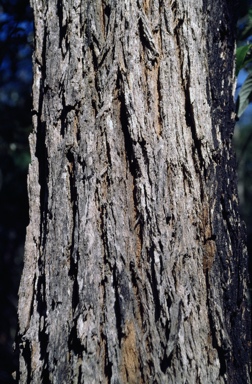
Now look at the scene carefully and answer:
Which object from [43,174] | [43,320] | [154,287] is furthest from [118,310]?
[43,174]

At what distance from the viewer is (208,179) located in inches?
47.3

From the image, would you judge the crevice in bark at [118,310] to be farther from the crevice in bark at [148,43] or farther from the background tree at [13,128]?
the crevice in bark at [148,43]

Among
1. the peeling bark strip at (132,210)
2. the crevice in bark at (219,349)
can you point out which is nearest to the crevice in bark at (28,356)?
the peeling bark strip at (132,210)

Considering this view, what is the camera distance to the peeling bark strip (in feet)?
3.54

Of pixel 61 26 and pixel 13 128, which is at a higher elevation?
pixel 13 128

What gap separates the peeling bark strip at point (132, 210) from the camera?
108cm

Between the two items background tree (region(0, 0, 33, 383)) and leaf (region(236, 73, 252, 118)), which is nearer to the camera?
leaf (region(236, 73, 252, 118))

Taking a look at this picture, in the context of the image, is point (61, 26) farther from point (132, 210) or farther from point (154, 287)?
point (154, 287)

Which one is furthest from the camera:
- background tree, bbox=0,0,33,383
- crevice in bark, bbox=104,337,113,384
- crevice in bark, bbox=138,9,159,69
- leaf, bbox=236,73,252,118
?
background tree, bbox=0,0,33,383

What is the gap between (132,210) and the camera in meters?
1.15

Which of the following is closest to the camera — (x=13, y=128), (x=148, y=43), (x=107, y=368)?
(x=107, y=368)

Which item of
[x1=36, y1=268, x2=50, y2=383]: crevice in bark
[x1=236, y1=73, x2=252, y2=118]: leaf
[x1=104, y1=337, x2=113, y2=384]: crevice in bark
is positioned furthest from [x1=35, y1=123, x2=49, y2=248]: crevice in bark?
[x1=236, y1=73, x2=252, y2=118]: leaf

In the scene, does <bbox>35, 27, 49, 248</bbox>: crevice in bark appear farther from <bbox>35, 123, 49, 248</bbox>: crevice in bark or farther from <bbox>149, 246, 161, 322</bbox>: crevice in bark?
<bbox>149, 246, 161, 322</bbox>: crevice in bark

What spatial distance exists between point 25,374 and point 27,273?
289 millimetres
